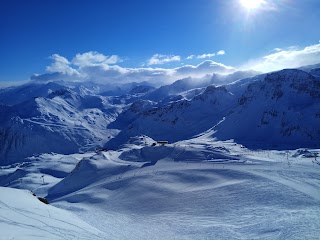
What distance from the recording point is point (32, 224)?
2384 centimetres

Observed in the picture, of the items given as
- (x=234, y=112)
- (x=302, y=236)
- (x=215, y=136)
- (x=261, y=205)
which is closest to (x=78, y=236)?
(x=302, y=236)

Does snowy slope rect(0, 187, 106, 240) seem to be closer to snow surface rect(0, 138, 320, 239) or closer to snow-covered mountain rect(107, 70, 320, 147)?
snow surface rect(0, 138, 320, 239)

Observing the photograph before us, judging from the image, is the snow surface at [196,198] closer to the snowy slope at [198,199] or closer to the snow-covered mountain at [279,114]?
the snowy slope at [198,199]

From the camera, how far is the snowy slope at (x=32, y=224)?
20.5 metres

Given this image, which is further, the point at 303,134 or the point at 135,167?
the point at 303,134

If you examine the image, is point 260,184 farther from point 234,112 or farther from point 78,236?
point 234,112

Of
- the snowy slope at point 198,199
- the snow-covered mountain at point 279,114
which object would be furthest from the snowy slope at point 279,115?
the snowy slope at point 198,199

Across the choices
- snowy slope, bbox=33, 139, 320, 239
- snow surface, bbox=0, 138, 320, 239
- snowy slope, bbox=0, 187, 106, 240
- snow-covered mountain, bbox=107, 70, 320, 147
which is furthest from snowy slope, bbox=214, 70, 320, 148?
snowy slope, bbox=0, 187, 106, 240

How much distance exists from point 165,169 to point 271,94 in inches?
5436

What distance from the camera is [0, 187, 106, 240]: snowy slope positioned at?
67.2ft

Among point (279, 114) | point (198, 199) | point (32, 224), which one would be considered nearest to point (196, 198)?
point (198, 199)

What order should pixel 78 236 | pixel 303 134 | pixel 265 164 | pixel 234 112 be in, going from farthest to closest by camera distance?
pixel 234 112 → pixel 303 134 → pixel 265 164 → pixel 78 236

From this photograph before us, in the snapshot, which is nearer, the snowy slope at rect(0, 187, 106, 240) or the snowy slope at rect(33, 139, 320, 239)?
the snowy slope at rect(0, 187, 106, 240)

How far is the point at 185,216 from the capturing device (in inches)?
1561
